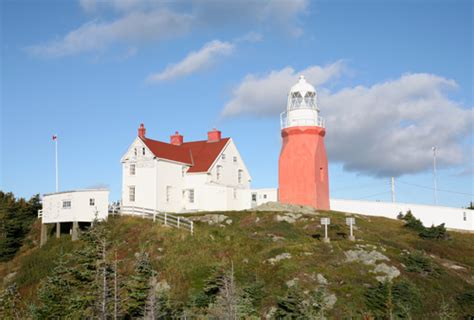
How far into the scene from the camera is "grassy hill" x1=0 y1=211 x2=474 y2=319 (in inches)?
938

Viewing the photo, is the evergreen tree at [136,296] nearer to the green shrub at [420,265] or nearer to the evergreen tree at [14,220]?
the green shrub at [420,265]

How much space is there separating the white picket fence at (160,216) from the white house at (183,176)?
2.42 m

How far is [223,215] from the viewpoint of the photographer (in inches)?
1650

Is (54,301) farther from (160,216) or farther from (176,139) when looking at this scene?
(176,139)

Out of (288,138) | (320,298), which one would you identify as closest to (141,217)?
(288,138)

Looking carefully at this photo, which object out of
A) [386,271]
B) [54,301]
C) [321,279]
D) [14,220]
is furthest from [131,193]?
[386,271]

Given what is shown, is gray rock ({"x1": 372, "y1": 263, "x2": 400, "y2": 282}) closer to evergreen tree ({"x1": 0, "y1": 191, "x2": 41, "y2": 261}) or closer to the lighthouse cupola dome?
the lighthouse cupola dome

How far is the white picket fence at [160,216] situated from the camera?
35781 mm

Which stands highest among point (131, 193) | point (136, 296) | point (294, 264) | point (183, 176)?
point (183, 176)

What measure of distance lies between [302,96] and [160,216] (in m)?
17.3

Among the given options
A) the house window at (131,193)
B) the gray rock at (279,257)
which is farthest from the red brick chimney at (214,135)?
the gray rock at (279,257)

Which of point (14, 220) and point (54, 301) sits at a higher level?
point (14, 220)

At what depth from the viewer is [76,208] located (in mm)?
39562

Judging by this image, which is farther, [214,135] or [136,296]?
[214,135]
